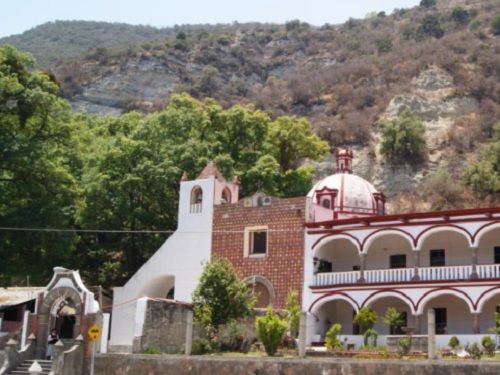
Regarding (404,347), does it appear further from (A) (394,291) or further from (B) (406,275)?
(B) (406,275)

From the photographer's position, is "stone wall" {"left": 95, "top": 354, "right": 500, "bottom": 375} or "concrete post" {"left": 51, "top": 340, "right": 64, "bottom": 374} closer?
"stone wall" {"left": 95, "top": 354, "right": 500, "bottom": 375}

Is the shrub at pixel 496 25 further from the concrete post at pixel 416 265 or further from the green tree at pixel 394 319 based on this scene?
the green tree at pixel 394 319

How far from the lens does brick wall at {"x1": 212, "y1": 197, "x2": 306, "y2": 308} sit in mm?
35406

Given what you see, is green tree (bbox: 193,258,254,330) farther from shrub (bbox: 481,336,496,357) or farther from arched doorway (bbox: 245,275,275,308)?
shrub (bbox: 481,336,496,357)

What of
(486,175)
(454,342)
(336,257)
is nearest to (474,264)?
(454,342)

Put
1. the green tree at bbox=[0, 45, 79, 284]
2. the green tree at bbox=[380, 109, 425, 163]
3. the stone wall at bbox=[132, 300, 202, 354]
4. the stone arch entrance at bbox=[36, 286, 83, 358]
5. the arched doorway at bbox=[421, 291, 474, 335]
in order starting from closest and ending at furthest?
1. the stone arch entrance at bbox=[36, 286, 83, 358]
2. the stone wall at bbox=[132, 300, 202, 354]
3. the arched doorway at bbox=[421, 291, 474, 335]
4. the green tree at bbox=[0, 45, 79, 284]
5. the green tree at bbox=[380, 109, 425, 163]

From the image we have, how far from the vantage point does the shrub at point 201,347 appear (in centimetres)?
2966

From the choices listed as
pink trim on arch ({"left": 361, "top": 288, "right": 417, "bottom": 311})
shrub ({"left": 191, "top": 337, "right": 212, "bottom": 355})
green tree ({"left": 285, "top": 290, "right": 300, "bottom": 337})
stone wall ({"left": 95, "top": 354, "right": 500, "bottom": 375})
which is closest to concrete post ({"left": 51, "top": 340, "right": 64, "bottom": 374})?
stone wall ({"left": 95, "top": 354, "right": 500, "bottom": 375})

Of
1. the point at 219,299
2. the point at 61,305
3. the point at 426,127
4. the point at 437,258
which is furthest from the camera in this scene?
the point at 426,127

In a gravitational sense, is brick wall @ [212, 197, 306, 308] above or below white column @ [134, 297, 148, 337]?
above

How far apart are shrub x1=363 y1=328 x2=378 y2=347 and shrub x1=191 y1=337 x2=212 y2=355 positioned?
6293 millimetres

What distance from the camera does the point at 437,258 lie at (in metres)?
34.9

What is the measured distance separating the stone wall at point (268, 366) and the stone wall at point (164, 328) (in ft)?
9.09

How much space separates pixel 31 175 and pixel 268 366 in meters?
18.4
